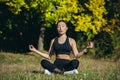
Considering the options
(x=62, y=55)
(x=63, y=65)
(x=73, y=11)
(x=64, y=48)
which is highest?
(x=64, y=48)

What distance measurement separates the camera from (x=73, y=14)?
2459cm

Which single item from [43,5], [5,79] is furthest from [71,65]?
[43,5]

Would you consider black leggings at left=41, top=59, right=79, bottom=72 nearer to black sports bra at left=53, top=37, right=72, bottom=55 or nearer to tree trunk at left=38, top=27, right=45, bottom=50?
black sports bra at left=53, top=37, right=72, bottom=55

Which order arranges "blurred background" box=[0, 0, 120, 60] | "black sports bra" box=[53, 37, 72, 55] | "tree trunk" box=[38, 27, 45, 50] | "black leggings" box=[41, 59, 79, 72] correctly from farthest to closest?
"tree trunk" box=[38, 27, 45, 50] → "blurred background" box=[0, 0, 120, 60] → "black sports bra" box=[53, 37, 72, 55] → "black leggings" box=[41, 59, 79, 72]

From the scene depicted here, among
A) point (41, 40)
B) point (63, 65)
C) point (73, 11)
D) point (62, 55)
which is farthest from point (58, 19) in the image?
point (63, 65)

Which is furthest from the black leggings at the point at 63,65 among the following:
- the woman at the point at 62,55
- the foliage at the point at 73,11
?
the foliage at the point at 73,11

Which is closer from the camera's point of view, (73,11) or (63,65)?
(63,65)

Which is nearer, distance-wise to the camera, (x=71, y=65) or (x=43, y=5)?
(x=71, y=65)

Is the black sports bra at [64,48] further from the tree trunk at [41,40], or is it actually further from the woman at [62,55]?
the tree trunk at [41,40]

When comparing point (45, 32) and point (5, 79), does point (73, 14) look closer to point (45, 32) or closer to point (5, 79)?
point (45, 32)

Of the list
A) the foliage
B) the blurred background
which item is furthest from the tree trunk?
the foliage

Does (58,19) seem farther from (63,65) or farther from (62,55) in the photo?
(63,65)

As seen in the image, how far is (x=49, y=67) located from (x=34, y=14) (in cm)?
1440

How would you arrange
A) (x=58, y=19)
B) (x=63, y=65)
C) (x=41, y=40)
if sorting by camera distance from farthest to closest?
(x=41, y=40)
(x=58, y=19)
(x=63, y=65)
